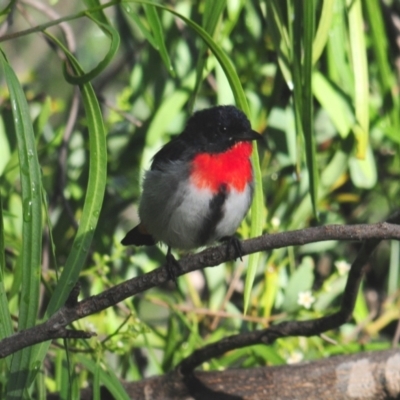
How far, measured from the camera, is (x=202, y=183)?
10.6 feet

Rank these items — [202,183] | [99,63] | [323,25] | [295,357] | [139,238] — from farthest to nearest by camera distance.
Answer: [295,357] → [139,238] → [202,183] → [323,25] → [99,63]

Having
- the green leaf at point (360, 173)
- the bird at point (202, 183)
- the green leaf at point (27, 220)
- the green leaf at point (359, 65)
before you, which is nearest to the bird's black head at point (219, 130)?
the bird at point (202, 183)

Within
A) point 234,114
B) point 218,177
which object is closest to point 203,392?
point 218,177

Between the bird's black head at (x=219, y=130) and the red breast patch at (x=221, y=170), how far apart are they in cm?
5

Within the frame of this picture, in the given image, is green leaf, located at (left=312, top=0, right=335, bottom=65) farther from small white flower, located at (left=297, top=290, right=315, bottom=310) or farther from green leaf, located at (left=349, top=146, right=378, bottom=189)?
small white flower, located at (left=297, top=290, right=315, bottom=310)

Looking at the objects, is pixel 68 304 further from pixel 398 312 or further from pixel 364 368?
pixel 398 312

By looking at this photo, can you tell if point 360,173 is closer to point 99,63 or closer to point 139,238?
point 139,238

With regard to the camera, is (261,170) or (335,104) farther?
(261,170)

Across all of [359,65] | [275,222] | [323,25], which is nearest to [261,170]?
[275,222]

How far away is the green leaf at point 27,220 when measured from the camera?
2299mm

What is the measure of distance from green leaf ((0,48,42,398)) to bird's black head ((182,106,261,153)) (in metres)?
1.14

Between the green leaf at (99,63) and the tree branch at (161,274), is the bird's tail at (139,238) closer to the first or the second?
the tree branch at (161,274)

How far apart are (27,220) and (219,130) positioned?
4.10 feet

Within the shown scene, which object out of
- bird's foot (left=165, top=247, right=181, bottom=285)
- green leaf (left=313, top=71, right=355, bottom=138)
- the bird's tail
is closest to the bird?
the bird's tail
